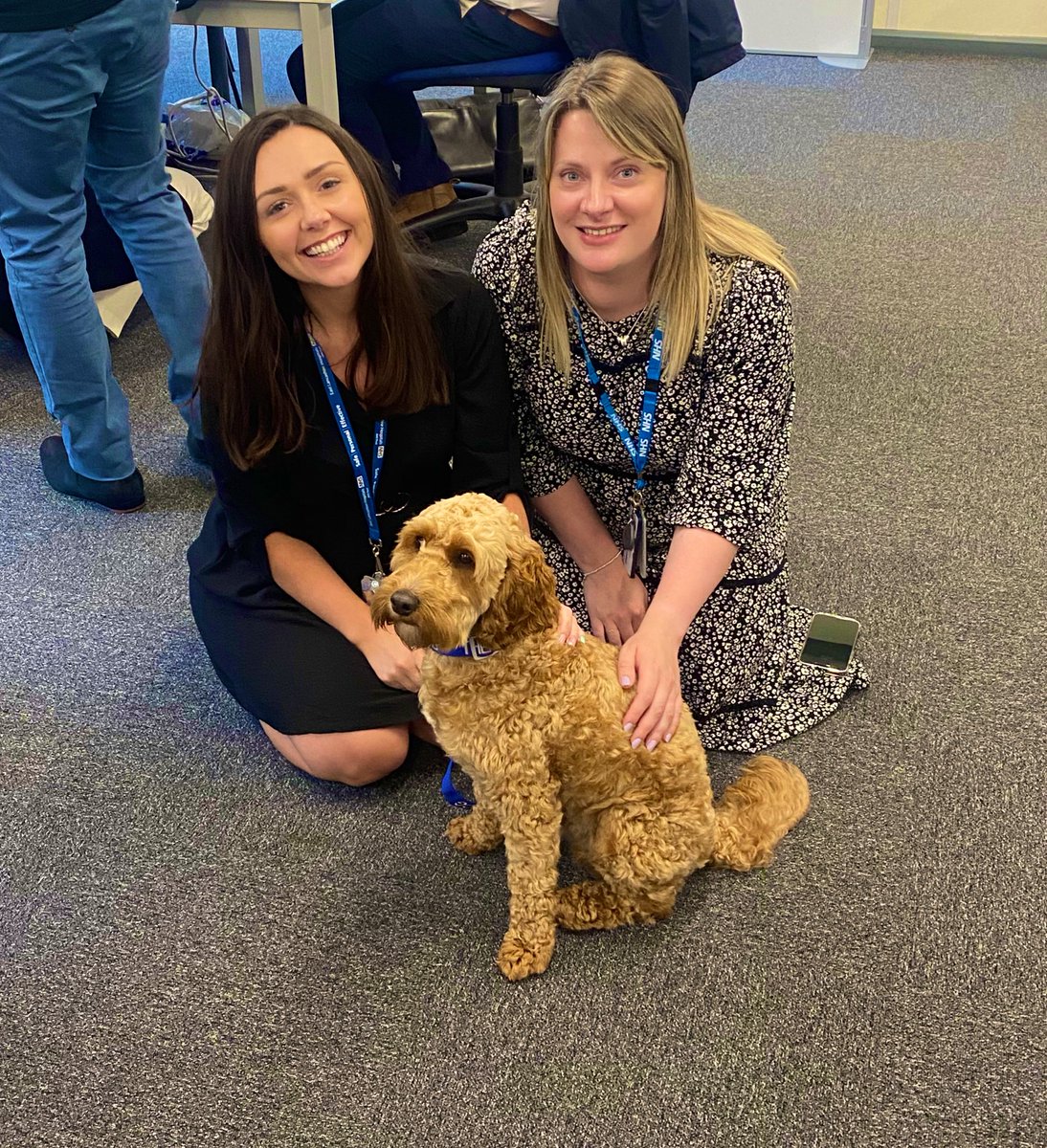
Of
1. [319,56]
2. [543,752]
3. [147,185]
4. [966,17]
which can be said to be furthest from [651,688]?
[966,17]

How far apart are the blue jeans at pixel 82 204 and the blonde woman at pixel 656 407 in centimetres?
88

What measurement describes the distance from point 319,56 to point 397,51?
1.13 feet

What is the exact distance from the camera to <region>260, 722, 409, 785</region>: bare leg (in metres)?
1.52

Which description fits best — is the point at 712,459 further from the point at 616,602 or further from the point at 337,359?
the point at 337,359

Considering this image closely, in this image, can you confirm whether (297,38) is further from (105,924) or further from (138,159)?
(105,924)

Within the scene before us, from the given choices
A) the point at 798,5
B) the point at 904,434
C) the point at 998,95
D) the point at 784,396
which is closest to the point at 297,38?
the point at 798,5

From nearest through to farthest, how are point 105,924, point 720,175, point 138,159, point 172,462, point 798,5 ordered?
point 105,924 → point 138,159 → point 172,462 → point 720,175 → point 798,5

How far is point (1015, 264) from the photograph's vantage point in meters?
3.21

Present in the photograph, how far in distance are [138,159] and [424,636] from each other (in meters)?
1.48

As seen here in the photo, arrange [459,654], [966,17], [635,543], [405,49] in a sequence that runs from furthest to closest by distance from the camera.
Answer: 1. [966,17]
2. [405,49]
3. [635,543]
4. [459,654]

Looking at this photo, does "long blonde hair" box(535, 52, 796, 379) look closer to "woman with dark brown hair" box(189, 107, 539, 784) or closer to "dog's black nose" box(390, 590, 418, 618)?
"woman with dark brown hair" box(189, 107, 539, 784)

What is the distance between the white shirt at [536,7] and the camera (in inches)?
99.5

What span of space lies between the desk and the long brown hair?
120cm

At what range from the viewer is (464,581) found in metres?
1.11
